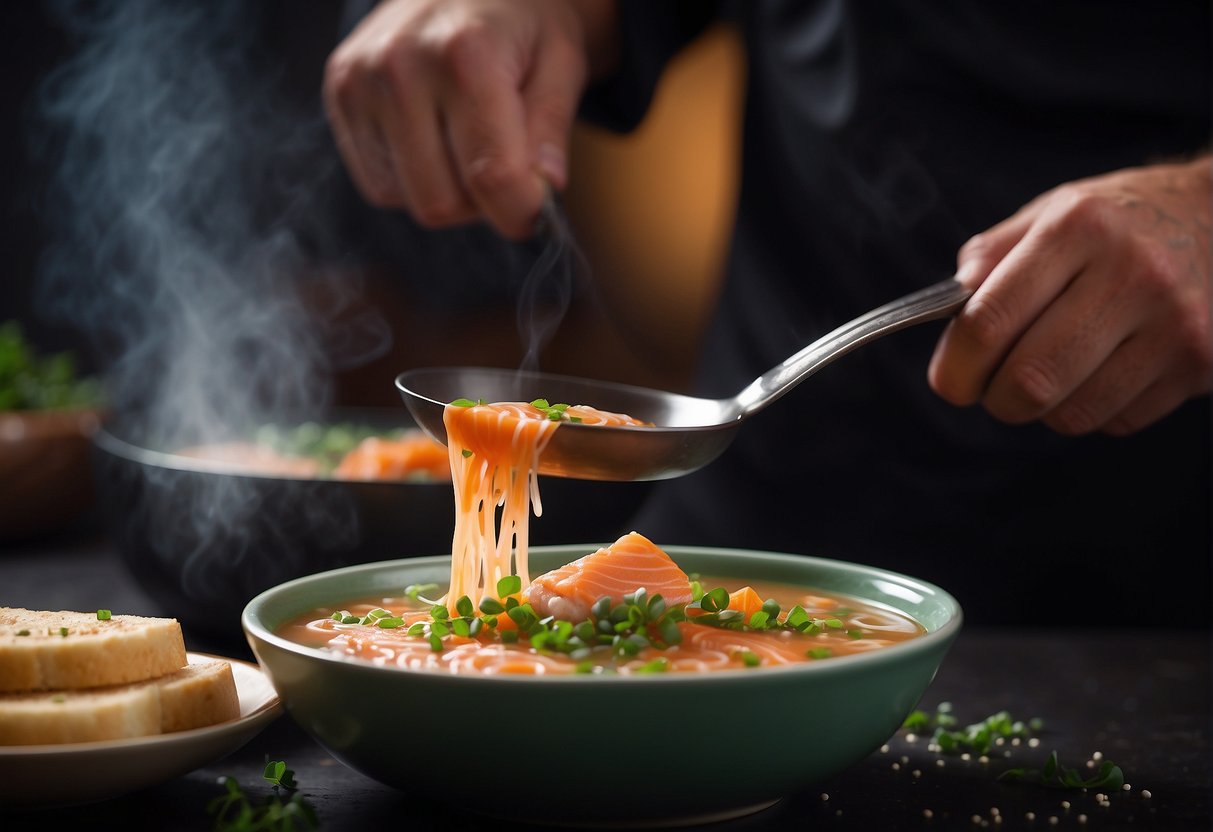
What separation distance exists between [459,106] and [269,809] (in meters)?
1.47

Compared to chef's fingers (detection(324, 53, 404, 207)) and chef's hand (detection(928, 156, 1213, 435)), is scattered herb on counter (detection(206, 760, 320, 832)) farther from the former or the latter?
chef's fingers (detection(324, 53, 404, 207))

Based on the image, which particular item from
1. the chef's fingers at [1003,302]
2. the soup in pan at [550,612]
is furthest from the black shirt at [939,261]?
the soup in pan at [550,612]

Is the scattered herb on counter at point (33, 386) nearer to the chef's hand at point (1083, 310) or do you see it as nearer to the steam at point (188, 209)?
the steam at point (188, 209)

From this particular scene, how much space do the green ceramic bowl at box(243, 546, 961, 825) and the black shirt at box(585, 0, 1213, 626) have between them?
1.69 metres

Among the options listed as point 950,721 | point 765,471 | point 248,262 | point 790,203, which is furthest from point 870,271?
point 248,262

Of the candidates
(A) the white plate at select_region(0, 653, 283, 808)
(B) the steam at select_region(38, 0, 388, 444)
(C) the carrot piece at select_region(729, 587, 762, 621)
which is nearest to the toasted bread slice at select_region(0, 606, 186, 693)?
(A) the white plate at select_region(0, 653, 283, 808)

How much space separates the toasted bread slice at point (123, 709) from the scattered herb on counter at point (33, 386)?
2395 mm

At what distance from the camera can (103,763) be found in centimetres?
148

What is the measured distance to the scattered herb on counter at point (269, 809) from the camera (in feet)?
4.81

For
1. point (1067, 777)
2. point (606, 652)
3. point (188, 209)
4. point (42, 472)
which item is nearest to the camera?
point (606, 652)

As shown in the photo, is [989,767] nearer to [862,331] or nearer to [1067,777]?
[1067,777]

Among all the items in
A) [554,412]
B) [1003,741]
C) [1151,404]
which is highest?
[554,412]

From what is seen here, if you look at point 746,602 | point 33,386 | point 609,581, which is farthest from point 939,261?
point 33,386

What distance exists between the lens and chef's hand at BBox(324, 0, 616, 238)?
8.17ft
